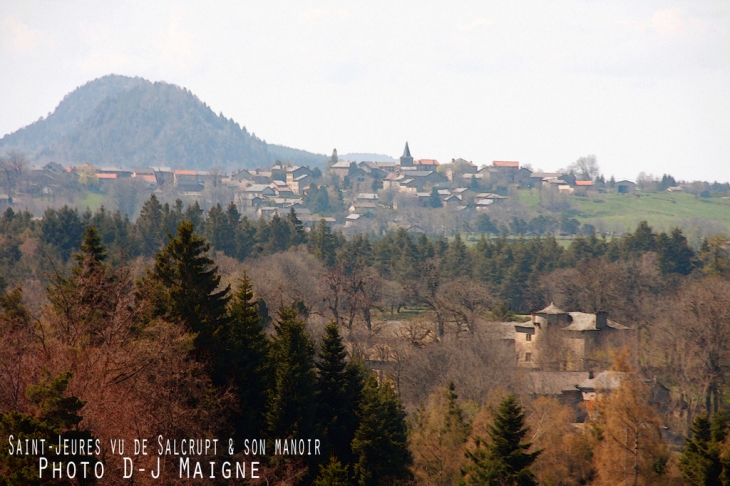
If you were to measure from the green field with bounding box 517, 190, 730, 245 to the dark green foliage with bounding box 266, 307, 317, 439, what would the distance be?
318ft

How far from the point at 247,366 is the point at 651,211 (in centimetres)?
12705

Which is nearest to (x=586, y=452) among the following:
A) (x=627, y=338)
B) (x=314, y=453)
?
(x=314, y=453)

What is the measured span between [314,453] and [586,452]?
34.5ft

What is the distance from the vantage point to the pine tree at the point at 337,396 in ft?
89.4

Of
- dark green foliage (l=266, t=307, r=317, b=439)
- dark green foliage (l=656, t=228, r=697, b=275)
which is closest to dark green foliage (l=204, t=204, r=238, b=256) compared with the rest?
dark green foliage (l=656, t=228, r=697, b=275)

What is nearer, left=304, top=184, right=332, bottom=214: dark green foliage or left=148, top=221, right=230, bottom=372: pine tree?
left=148, top=221, right=230, bottom=372: pine tree

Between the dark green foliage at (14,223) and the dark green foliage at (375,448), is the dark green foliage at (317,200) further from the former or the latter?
the dark green foliage at (375,448)

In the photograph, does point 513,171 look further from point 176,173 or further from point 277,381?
point 277,381

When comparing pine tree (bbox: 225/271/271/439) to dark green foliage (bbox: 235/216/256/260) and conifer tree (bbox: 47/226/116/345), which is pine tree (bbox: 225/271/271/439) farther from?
dark green foliage (bbox: 235/216/256/260)

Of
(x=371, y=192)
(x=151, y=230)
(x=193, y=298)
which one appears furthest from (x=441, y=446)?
(x=371, y=192)

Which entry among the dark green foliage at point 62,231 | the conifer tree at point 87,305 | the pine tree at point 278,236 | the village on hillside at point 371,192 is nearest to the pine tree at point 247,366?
the conifer tree at point 87,305

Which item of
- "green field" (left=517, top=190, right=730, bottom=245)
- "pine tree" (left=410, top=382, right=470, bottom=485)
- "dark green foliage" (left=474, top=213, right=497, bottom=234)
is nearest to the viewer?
"pine tree" (left=410, top=382, right=470, bottom=485)

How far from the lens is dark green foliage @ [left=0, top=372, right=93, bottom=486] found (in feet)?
52.9

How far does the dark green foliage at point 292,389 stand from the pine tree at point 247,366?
0.45 meters
